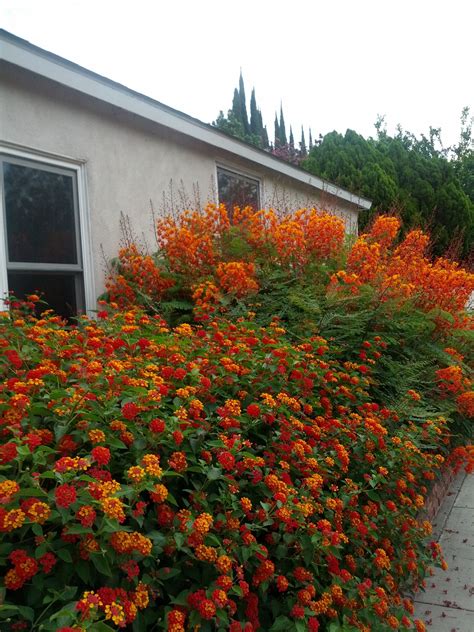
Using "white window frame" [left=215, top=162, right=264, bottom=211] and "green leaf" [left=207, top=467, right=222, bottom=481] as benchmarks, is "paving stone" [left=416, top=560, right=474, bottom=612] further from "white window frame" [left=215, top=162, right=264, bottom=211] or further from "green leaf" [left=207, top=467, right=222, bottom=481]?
"white window frame" [left=215, top=162, right=264, bottom=211]

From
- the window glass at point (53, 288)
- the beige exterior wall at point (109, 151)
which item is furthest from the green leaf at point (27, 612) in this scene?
the beige exterior wall at point (109, 151)

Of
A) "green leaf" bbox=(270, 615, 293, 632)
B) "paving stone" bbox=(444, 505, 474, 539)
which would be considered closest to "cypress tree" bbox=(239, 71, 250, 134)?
"paving stone" bbox=(444, 505, 474, 539)

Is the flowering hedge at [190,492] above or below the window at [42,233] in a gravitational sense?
below

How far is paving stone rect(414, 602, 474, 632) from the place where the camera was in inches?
111

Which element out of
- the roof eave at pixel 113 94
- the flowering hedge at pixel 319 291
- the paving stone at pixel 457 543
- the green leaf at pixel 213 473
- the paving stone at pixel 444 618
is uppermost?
the roof eave at pixel 113 94

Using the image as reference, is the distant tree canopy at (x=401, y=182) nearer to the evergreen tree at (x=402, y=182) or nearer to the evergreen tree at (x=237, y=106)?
the evergreen tree at (x=402, y=182)

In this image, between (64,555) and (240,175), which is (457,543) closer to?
(64,555)

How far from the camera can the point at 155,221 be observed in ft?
20.7

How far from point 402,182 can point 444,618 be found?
1611cm

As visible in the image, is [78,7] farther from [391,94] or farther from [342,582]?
[391,94]

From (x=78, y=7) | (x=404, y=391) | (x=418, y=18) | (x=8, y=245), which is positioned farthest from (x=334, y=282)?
(x=418, y=18)

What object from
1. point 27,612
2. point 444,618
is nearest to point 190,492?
point 27,612

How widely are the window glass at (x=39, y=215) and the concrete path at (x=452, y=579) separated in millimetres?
3978

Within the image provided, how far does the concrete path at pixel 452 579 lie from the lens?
290 cm
